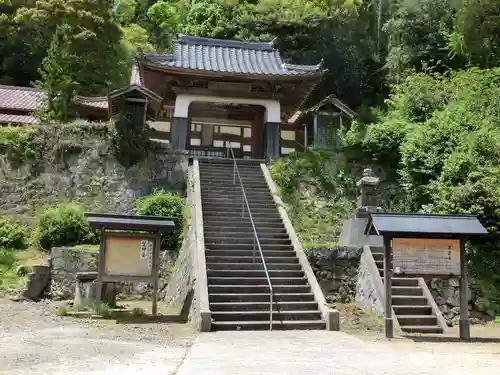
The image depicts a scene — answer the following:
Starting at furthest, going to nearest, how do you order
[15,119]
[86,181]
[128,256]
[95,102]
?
[15,119]
[95,102]
[86,181]
[128,256]

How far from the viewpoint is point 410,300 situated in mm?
11070

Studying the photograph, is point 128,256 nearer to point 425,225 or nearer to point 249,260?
point 249,260

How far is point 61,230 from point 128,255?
5.09m

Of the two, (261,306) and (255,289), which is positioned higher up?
(255,289)

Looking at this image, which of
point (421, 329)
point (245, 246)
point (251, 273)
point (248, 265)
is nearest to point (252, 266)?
point (248, 265)

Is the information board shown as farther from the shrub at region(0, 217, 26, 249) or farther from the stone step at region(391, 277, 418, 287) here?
the shrub at region(0, 217, 26, 249)

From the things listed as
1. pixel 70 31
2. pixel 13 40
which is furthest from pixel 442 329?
pixel 13 40

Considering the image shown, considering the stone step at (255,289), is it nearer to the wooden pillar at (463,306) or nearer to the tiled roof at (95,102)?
the wooden pillar at (463,306)

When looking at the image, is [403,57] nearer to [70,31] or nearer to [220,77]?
[220,77]

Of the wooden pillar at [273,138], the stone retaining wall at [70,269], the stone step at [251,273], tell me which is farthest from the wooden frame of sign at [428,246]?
the wooden pillar at [273,138]

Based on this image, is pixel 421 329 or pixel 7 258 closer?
pixel 421 329

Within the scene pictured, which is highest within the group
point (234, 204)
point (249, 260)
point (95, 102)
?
point (95, 102)

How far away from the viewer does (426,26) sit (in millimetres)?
30047

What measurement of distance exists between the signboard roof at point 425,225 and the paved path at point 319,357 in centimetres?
201
